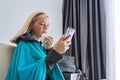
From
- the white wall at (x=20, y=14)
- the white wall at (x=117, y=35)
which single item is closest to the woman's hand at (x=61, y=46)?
the white wall at (x=20, y=14)

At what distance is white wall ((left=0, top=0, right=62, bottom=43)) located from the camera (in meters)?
1.84

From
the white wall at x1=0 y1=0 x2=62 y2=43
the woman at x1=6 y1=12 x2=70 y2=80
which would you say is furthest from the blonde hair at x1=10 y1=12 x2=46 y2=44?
the white wall at x1=0 y1=0 x2=62 y2=43

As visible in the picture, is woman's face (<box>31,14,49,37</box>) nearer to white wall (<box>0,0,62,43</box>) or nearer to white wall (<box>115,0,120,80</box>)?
white wall (<box>0,0,62,43</box>)

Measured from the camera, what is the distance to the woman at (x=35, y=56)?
1.13m

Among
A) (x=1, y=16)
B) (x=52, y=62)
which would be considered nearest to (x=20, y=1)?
(x=1, y=16)

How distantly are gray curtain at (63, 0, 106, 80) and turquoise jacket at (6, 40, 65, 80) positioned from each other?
3.94 ft

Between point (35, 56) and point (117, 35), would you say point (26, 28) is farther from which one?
point (117, 35)

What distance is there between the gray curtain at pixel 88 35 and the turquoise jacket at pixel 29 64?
3.94 ft

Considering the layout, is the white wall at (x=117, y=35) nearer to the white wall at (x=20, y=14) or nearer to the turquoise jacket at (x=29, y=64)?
the white wall at (x=20, y=14)

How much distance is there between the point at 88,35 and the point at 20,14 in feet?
2.81

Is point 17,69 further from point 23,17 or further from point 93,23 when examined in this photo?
point 93,23

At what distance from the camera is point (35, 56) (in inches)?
47.8

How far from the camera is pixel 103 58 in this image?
2.40 meters

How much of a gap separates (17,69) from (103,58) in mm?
1424
